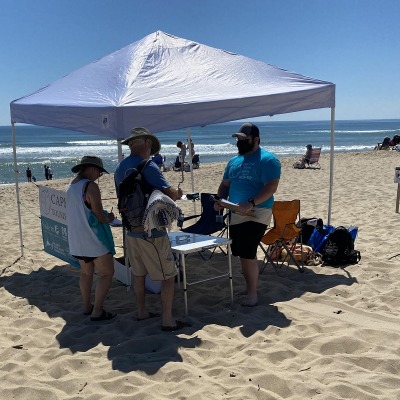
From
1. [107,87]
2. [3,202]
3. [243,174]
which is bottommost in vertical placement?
Result: [3,202]

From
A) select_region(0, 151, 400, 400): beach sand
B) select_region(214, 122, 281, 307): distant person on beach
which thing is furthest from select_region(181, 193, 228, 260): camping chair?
select_region(214, 122, 281, 307): distant person on beach

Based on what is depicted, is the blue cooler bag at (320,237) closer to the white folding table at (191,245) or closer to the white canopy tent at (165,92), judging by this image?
the white canopy tent at (165,92)

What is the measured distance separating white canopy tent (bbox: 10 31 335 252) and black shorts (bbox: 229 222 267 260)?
1.12m

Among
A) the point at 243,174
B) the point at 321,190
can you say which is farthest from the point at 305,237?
the point at 321,190

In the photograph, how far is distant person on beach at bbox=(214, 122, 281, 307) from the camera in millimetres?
4051

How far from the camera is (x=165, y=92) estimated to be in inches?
189

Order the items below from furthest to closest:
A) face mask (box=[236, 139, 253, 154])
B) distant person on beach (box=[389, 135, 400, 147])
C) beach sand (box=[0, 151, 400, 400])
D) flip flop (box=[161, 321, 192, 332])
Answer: distant person on beach (box=[389, 135, 400, 147]), face mask (box=[236, 139, 253, 154]), flip flop (box=[161, 321, 192, 332]), beach sand (box=[0, 151, 400, 400])

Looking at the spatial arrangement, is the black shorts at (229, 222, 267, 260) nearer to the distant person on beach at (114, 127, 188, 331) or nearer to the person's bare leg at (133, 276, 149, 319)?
the distant person on beach at (114, 127, 188, 331)

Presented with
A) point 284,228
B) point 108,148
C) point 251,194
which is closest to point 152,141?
point 251,194

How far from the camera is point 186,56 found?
5.66m

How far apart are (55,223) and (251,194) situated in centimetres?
214

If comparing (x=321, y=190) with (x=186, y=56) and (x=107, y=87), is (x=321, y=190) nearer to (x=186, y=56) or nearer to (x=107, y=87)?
Answer: (x=186, y=56)

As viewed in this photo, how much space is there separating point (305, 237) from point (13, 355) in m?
3.45

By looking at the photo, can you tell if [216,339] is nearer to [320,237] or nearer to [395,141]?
[320,237]
